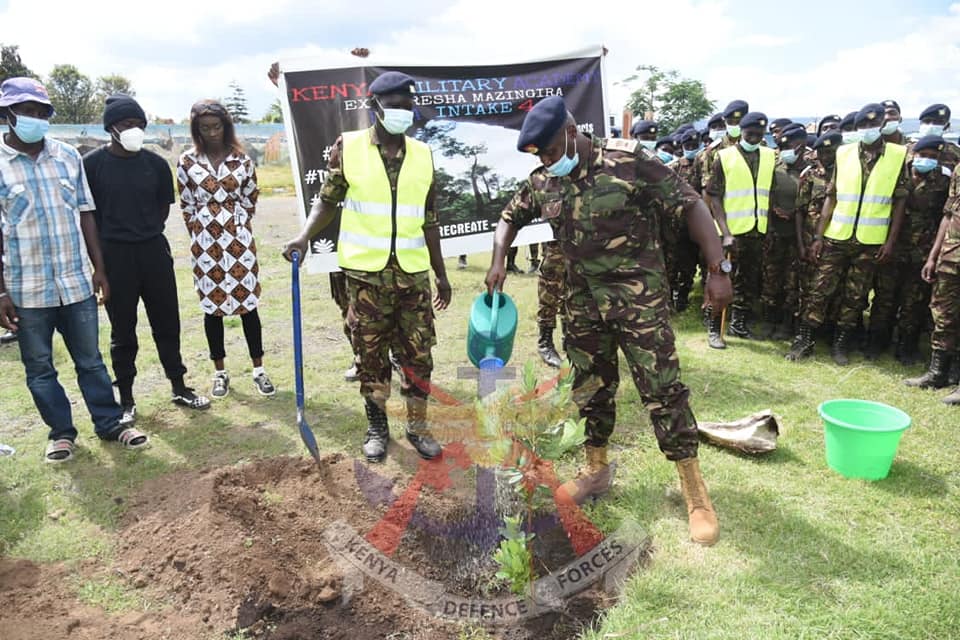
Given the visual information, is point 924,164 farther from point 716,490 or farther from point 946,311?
point 716,490

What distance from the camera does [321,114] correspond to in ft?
15.5

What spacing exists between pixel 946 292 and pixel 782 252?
5.50ft

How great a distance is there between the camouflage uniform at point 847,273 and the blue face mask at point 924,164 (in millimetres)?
86

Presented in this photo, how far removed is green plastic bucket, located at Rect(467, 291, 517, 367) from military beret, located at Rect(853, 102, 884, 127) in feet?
12.0

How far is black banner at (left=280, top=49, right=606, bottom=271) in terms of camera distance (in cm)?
470

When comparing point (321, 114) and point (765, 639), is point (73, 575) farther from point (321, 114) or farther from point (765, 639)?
point (321, 114)

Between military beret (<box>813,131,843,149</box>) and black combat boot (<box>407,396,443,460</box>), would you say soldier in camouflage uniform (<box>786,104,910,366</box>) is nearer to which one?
military beret (<box>813,131,843,149</box>)

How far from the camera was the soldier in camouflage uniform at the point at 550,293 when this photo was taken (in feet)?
17.1

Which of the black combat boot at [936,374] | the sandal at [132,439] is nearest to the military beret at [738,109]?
the black combat boot at [936,374]

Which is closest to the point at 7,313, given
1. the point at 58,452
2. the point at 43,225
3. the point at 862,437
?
the point at 43,225

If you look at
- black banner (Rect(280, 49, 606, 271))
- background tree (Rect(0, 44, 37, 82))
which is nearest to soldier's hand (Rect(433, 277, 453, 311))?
black banner (Rect(280, 49, 606, 271))

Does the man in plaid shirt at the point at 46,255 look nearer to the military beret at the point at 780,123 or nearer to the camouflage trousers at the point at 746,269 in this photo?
the camouflage trousers at the point at 746,269

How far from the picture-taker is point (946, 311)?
4.68 metres

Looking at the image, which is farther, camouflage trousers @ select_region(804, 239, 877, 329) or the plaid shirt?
camouflage trousers @ select_region(804, 239, 877, 329)
